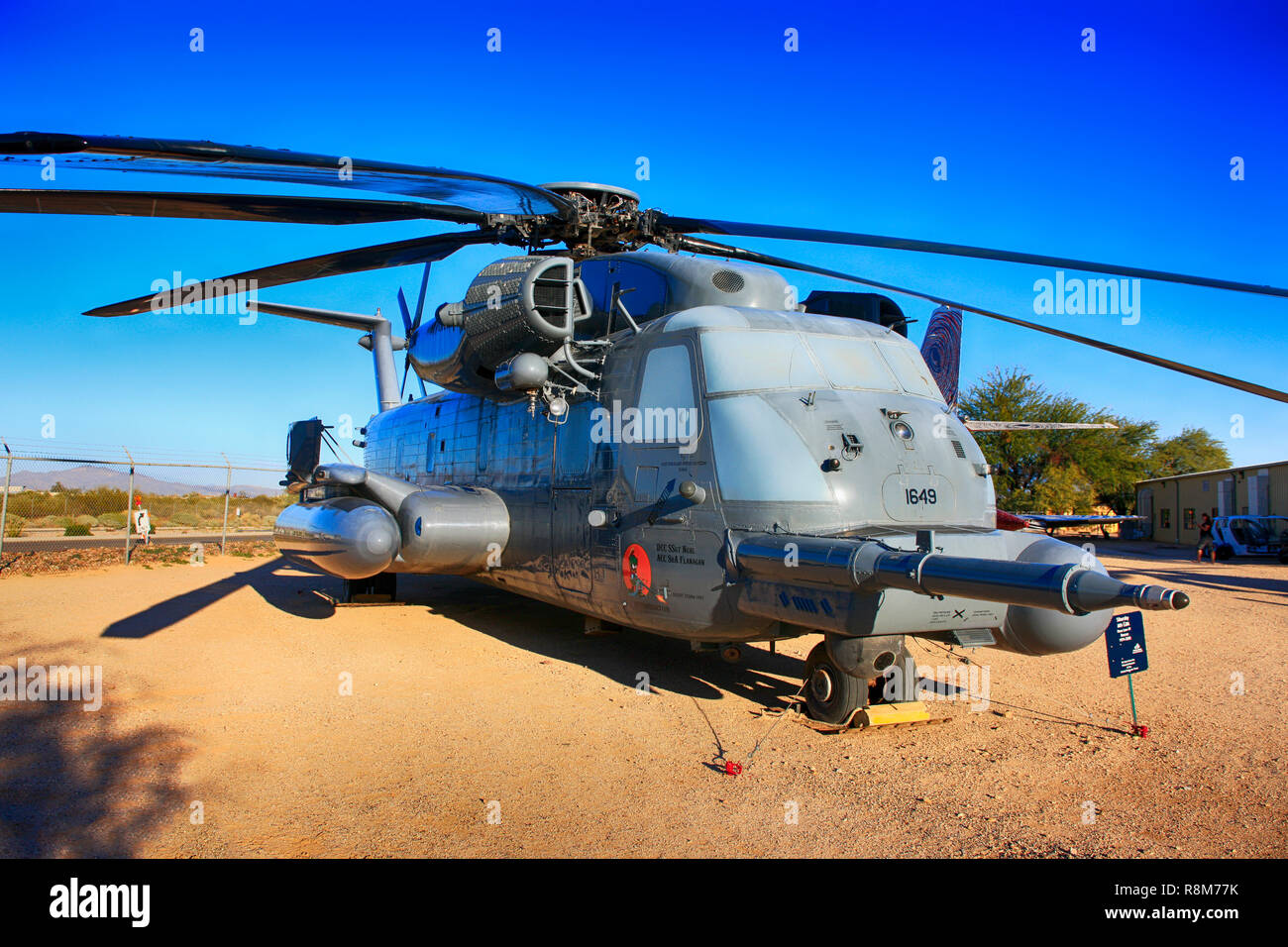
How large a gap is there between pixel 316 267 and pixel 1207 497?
40009mm

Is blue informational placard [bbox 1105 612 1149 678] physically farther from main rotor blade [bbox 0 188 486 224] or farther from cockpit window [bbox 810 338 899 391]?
main rotor blade [bbox 0 188 486 224]

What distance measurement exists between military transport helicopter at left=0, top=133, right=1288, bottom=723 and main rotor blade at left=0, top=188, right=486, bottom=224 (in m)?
0.02

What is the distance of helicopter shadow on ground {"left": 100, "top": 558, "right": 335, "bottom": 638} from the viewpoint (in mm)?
9672

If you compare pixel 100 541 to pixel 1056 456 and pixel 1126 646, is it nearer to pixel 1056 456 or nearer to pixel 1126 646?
pixel 1126 646

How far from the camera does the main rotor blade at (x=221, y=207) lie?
15.5 feet

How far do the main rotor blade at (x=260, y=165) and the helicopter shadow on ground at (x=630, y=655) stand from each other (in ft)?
14.8

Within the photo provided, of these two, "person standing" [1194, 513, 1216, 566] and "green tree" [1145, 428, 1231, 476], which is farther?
"green tree" [1145, 428, 1231, 476]

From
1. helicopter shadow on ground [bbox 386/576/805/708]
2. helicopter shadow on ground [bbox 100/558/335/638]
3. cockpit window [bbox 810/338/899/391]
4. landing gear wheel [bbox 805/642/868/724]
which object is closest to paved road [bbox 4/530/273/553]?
helicopter shadow on ground [bbox 100/558/335/638]

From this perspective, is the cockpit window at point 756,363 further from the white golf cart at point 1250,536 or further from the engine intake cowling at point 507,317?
the white golf cart at point 1250,536

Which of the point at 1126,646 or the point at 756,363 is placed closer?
the point at 1126,646

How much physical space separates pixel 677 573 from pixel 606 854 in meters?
2.36

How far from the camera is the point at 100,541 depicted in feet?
77.9

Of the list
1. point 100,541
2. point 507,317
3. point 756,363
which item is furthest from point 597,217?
point 100,541
